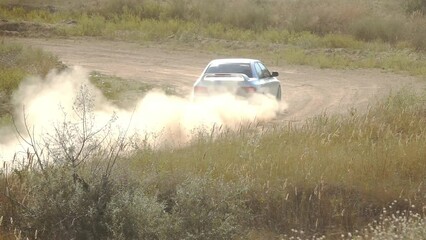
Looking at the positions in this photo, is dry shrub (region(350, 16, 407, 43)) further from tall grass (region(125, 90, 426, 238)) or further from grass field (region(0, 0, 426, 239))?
tall grass (region(125, 90, 426, 238))

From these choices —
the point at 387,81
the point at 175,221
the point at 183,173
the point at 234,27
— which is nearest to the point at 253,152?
the point at 183,173

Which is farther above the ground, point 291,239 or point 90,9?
point 90,9

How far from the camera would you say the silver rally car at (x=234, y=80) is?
17422 millimetres

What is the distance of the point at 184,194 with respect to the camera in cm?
880

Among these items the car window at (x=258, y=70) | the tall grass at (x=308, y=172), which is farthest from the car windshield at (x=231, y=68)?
the tall grass at (x=308, y=172)

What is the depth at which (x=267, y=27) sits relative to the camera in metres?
42.8

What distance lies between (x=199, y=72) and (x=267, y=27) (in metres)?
14.8

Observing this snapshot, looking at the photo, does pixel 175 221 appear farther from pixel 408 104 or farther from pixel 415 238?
pixel 408 104

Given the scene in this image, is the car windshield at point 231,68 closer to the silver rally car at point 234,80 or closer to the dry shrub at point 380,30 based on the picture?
the silver rally car at point 234,80

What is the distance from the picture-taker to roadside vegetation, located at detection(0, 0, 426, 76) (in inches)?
1411

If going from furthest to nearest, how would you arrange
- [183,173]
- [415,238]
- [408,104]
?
[408,104] → [183,173] → [415,238]

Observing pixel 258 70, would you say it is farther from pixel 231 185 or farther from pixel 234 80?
pixel 231 185

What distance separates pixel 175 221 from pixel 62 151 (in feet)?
5.62

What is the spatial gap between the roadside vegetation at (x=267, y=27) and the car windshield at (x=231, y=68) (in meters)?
14.6
